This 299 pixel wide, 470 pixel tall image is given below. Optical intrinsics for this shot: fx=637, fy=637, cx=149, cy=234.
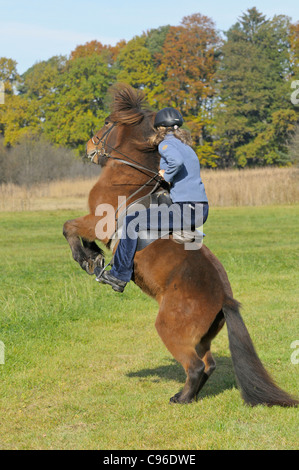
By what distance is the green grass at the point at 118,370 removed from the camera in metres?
5.04

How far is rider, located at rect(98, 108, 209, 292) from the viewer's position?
5.62 meters

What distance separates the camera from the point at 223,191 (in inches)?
1304

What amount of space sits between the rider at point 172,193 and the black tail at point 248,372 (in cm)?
91

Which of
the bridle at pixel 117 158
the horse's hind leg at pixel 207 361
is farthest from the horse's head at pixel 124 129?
the horse's hind leg at pixel 207 361

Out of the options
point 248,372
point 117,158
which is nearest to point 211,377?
point 248,372

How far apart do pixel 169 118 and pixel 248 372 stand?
2363 mm

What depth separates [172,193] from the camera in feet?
18.9

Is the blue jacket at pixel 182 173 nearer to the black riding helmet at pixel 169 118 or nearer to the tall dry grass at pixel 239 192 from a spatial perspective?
the black riding helmet at pixel 169 118

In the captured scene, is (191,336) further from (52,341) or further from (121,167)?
(52,341)

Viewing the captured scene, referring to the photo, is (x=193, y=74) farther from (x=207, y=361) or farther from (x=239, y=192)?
(x=207, y=361)

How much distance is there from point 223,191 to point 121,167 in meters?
27.3

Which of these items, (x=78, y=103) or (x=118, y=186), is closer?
(x=118, y=186)
